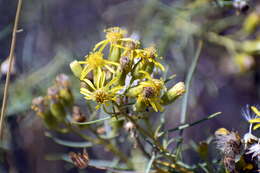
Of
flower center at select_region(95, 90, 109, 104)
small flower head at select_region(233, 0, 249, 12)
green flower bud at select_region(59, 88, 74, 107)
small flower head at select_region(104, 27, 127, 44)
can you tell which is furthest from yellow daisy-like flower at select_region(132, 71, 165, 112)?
small flower head at select_region(233, 0, 249, 12)

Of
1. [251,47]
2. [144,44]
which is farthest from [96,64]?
[251,47]

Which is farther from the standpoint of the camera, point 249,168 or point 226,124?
point 226,124

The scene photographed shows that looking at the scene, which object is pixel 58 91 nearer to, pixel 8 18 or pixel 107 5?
pixel 8 18

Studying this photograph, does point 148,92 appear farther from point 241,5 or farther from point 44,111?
point 241,5

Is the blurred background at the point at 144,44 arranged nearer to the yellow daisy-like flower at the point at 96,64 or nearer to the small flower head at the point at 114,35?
the small flower head at the point at 114,35

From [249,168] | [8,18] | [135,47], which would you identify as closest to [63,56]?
[8,18]

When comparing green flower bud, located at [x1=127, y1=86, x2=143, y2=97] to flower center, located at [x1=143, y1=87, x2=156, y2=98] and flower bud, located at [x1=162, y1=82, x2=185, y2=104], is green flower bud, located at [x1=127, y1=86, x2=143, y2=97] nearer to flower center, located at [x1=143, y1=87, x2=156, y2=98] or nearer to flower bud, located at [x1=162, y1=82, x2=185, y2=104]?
flower center, located at [x1=143, y1=87, x2=156, y2=98]

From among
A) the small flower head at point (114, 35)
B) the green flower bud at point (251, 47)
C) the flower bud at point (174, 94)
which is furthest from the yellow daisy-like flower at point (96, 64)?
the green flower bud at point (251, 47)

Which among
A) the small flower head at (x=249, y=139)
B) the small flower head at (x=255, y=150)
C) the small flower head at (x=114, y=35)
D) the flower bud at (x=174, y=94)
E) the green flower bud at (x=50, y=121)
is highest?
the small flower head at (x=114, y=35)
